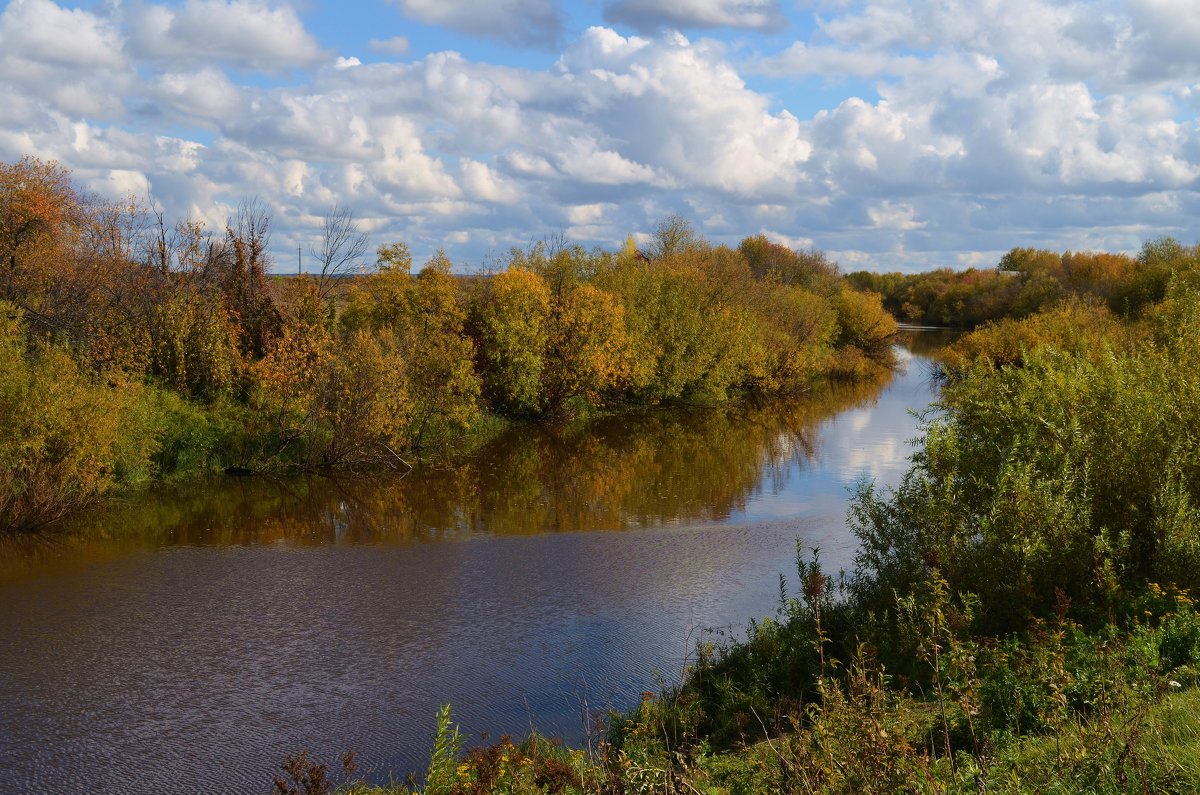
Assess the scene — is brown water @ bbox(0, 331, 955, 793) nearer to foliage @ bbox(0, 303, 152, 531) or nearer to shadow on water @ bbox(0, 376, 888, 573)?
shadow on water @ bbox(0, 376, 888, 573)

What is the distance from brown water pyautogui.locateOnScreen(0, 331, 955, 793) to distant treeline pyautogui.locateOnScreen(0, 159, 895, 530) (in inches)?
68.2

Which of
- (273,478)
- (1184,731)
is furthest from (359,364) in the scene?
(1184,731)

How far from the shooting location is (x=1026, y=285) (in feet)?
270

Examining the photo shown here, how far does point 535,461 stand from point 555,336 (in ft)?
26.8

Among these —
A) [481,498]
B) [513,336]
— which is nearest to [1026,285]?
[513,336]

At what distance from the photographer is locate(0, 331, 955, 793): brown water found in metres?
11.1

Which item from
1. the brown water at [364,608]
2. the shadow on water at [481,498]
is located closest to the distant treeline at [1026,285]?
the shadow on water at [481,498]

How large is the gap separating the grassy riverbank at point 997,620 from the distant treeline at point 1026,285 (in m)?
30.4

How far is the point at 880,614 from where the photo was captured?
12102 mm

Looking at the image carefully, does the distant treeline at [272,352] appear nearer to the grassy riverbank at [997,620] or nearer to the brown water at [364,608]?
the brown water at [364,608]

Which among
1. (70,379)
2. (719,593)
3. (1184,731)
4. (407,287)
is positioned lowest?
(719,593)

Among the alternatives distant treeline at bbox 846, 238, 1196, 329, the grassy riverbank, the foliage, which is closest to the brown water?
the foliage

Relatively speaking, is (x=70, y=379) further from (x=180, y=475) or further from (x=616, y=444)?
(x=616, y=444)

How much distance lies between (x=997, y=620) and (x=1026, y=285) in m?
79.7
